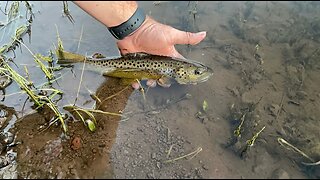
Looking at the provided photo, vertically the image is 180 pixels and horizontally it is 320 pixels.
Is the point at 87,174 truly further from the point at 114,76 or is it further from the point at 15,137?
the point at 114,76

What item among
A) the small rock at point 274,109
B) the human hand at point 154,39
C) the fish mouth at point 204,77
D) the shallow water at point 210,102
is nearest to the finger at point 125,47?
the human hand at point 154,39

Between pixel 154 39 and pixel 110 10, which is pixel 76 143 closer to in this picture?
pixel 110 10

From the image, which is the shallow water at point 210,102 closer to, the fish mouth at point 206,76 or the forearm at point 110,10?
the fish mouth at point 206,76

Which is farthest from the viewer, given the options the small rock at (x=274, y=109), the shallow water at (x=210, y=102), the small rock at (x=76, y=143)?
the small rock at (x=274, y=109)

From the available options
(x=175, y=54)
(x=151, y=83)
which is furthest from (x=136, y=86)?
(x=175, y=54)

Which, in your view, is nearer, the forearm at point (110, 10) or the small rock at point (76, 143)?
the small rock at point (76, 143)

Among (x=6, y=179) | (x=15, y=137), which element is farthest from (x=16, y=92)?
(x=6, y=179)
